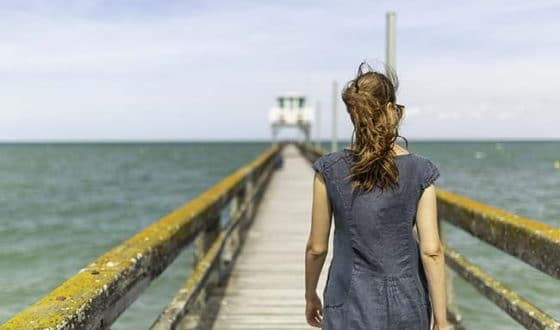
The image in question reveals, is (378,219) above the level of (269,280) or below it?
above

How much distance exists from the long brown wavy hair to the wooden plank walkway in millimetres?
3038

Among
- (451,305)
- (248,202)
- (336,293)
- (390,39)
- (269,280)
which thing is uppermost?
(390,39)

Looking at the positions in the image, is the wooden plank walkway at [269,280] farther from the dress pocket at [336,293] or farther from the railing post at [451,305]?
the dress pocket at [336,293]

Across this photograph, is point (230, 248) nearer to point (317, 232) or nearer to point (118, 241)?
point (317, 232)

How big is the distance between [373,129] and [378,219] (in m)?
0.33

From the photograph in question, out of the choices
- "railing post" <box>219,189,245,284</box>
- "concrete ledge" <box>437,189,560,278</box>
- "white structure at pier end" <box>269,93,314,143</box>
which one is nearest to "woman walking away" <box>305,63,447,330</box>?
"concrete ledge" <box>437,189,560,278</box>

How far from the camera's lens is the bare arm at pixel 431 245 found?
7.21 ft

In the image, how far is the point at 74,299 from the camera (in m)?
2.07

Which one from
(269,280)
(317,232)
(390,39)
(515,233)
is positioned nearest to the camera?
(317,232)

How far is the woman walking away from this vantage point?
2135 millimetres

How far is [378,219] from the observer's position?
85.2 inches

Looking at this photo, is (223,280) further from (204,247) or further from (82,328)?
(82,328)

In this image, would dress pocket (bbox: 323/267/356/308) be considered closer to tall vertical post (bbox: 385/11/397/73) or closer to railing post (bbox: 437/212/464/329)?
railing post (bbox: 437/212/464/329)

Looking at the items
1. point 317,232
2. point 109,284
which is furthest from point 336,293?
point 109,284
